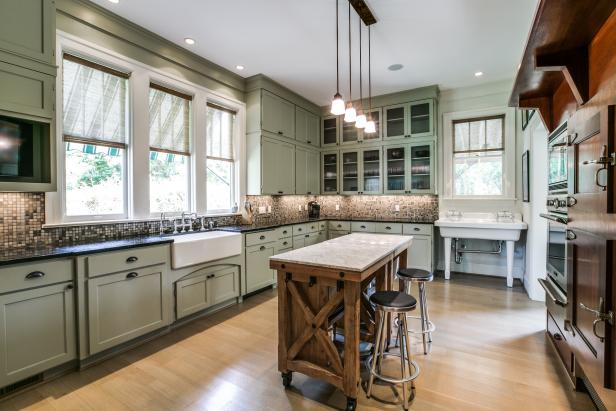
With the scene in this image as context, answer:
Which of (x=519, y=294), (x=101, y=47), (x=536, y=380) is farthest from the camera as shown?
(x=519, y=294)

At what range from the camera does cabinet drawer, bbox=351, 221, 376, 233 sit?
5.26 metres

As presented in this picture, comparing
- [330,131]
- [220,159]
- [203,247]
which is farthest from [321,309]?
[330,131]

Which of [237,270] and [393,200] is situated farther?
[393,200]

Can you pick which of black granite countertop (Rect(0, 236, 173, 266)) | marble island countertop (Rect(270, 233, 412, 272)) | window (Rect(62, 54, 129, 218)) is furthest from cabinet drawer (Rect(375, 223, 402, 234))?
window (Rect(62, 54, 129, 218))

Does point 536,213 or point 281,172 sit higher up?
point 281,172

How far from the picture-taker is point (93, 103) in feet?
9.57

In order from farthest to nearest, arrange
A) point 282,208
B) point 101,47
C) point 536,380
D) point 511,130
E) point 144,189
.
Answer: point 282,208, point 511,130, point 144,189, point 101,47, point 536,380

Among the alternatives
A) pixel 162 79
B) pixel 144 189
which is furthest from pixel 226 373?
pixel 162 79

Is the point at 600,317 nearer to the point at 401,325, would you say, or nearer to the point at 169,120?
the point at 401,325

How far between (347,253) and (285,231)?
2429mm

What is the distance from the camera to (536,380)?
2156mm

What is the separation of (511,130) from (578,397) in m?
3.97

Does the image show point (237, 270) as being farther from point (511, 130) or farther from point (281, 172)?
point (511, 130)

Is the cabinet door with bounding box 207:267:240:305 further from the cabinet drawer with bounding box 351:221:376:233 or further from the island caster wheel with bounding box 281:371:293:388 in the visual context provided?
the cabinet drawer with bounding box 351:221:376:233
